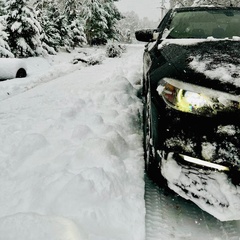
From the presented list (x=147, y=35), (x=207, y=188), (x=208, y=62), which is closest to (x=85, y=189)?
(x=207, y=188)

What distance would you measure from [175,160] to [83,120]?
1944 millimetres

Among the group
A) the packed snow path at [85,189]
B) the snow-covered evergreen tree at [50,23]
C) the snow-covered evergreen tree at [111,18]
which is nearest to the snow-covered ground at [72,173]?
the packed snow path at [85,189]

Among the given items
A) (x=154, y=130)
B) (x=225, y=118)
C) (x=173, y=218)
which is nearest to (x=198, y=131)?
(x=225, y=118)

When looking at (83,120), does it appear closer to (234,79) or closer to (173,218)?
(173,218)

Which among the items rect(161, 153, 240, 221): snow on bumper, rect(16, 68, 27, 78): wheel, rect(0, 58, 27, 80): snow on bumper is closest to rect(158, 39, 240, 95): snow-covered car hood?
rect(161, 153, 240, 221): snow on bumper

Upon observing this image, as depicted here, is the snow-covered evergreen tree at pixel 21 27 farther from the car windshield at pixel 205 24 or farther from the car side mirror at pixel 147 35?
the car windshield at pixel 205 24

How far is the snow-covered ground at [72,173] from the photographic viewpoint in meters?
1.84

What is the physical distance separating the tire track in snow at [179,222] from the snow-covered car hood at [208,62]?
92 centimetres

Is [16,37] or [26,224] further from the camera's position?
[16,37]

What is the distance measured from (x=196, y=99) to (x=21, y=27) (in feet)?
52.1

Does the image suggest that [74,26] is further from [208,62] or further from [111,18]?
[208,62]

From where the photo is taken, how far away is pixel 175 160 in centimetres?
194

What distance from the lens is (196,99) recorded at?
1940mm

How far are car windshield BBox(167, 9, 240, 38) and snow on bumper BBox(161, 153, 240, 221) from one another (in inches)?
75.3
